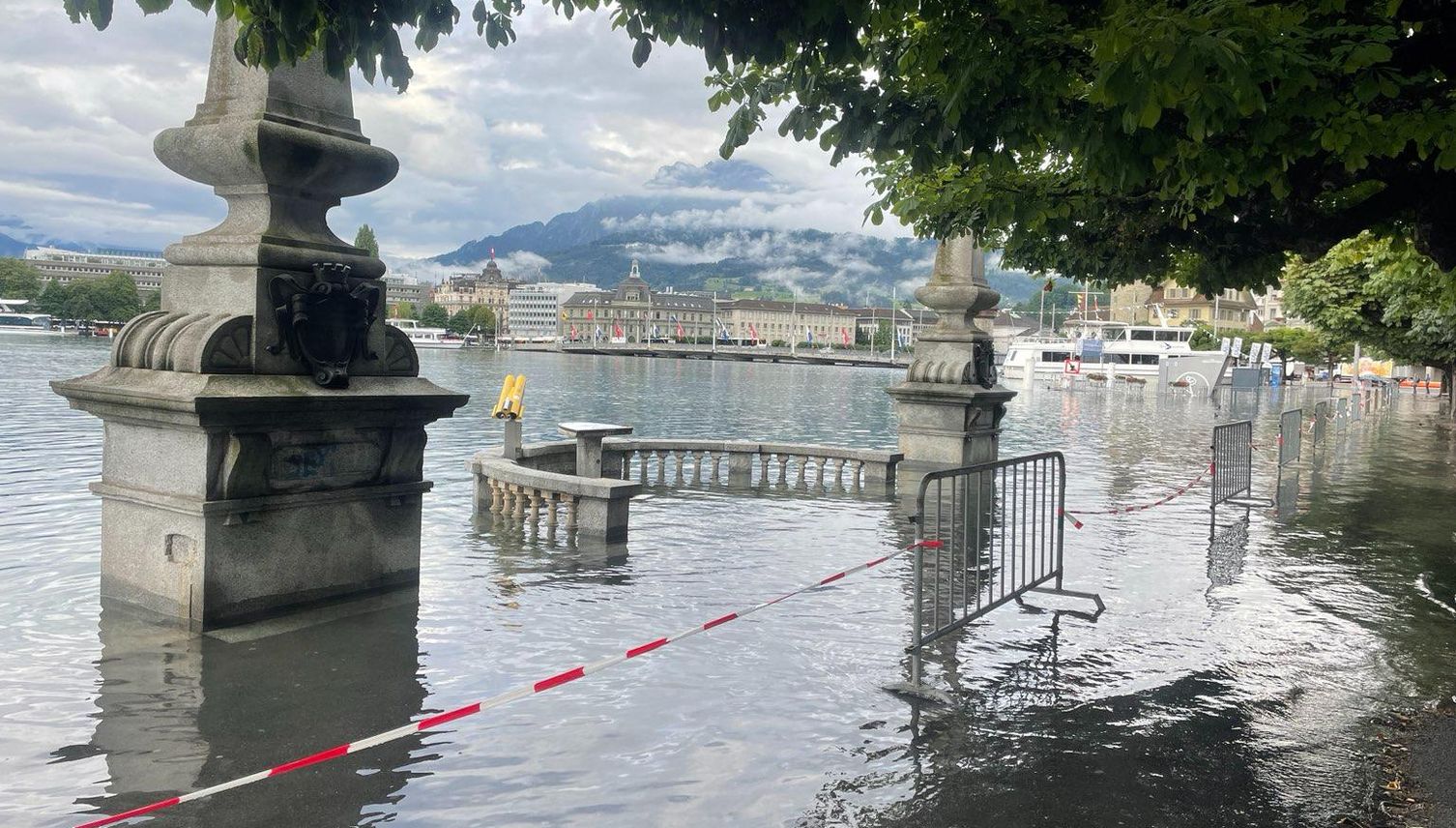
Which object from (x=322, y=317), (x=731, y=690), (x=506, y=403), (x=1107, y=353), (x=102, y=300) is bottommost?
(x=731, y=690)

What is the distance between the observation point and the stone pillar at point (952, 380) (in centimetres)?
1480

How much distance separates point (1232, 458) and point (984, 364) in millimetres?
3419

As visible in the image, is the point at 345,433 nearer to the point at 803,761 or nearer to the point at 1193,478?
the point at 803,761

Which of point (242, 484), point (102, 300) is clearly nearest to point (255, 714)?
point (242, 484)

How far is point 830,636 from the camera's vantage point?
23.3ft

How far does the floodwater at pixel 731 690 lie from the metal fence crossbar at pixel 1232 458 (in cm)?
281

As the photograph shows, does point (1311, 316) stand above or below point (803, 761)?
above

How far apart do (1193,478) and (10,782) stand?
58.3 feet

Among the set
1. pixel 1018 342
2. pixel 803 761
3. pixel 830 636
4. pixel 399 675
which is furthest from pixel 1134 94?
pixel 1018 342

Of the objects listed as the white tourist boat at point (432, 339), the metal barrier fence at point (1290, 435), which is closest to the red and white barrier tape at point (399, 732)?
the metal barrier fence at point (1290, 435)

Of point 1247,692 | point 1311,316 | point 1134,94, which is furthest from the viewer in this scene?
point 1311,316

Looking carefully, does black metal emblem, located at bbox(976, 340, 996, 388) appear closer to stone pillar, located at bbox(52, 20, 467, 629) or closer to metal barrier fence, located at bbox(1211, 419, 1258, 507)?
metal barrier fence, located at bbox(1211, 419, 1258, 507)

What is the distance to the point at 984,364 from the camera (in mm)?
15086

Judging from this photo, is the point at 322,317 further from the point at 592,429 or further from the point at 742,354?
the point at 742,354
